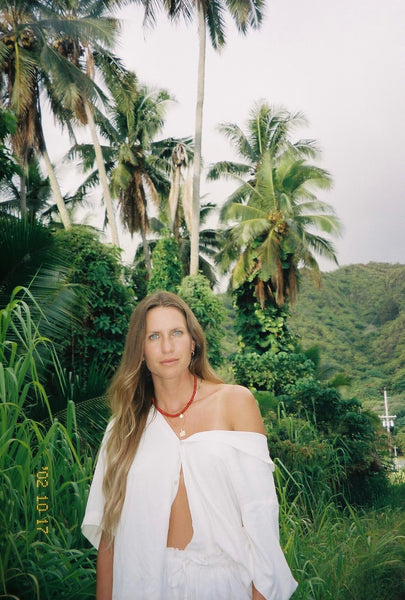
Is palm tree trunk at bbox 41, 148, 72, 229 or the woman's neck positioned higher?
palm tree trunk at bbox 41, 148, 72, 229

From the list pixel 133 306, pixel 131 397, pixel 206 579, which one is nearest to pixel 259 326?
pixel 133 306

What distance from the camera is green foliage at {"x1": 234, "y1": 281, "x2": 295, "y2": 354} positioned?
20.6 metres

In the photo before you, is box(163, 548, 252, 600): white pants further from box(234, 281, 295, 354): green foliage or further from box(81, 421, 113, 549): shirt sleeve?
box(234, 281, 295, 354): green foliage

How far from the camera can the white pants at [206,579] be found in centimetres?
182

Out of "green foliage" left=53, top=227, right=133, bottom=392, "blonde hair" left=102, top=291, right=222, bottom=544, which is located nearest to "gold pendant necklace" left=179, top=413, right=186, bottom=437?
"blonde hair" left=102, top=291, right=222, bottom=544

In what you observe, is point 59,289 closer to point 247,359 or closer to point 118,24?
point 247,359

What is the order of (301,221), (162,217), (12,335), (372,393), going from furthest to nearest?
(372,393), (162,217), (301,221), (12,335)

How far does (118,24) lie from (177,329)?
60.6 ft

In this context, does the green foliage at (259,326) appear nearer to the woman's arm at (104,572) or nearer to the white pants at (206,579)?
the woman's arm at (104,572)

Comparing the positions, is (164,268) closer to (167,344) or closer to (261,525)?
(167,344)

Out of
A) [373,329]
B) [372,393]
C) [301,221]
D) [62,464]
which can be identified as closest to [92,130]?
[301,221]

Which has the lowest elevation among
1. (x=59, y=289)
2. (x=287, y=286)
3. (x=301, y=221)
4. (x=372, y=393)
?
(x=372, y=393)

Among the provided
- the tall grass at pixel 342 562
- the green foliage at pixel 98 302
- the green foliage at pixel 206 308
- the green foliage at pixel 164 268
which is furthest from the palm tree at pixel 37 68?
the tall grass at pixel 342 562

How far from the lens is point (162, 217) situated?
2539 cm
